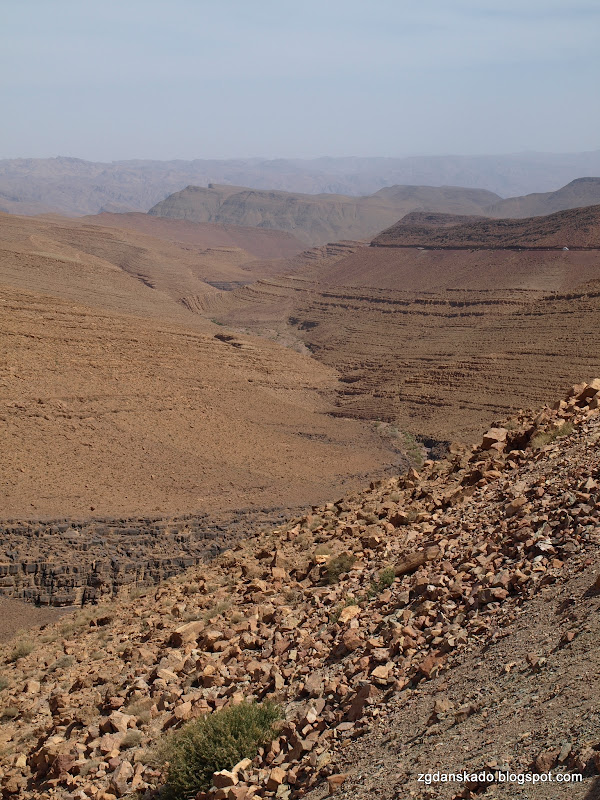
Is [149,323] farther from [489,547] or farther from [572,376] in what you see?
[489,547]

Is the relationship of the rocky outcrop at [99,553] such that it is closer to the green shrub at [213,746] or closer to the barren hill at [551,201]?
the green shrub at [213,746]

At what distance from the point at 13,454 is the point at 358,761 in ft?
58.5

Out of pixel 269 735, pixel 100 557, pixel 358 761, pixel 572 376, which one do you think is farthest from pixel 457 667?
pixel 572 376

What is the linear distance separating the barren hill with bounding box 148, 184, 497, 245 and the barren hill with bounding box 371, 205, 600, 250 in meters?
74.3

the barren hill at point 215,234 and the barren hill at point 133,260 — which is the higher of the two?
the barren hill at point 215,234

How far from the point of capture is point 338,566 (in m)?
10.2

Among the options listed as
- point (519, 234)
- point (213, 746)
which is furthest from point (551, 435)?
point (519, 234)

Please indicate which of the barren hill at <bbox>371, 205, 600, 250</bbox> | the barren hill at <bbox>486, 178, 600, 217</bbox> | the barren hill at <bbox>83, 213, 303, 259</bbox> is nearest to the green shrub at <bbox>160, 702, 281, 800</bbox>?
the barren hill at <bbox>371, 205, 600, 250</bbox>

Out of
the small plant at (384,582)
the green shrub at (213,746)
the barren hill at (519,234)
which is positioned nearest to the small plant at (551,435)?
the small plant at (384,582)

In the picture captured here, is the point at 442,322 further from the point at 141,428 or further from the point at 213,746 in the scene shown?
the point at 213,746

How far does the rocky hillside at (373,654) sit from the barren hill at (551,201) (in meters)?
139

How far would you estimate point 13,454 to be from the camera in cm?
2177

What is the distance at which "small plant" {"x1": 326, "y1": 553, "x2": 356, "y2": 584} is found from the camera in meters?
10.1

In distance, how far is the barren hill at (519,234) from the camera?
200 ft
